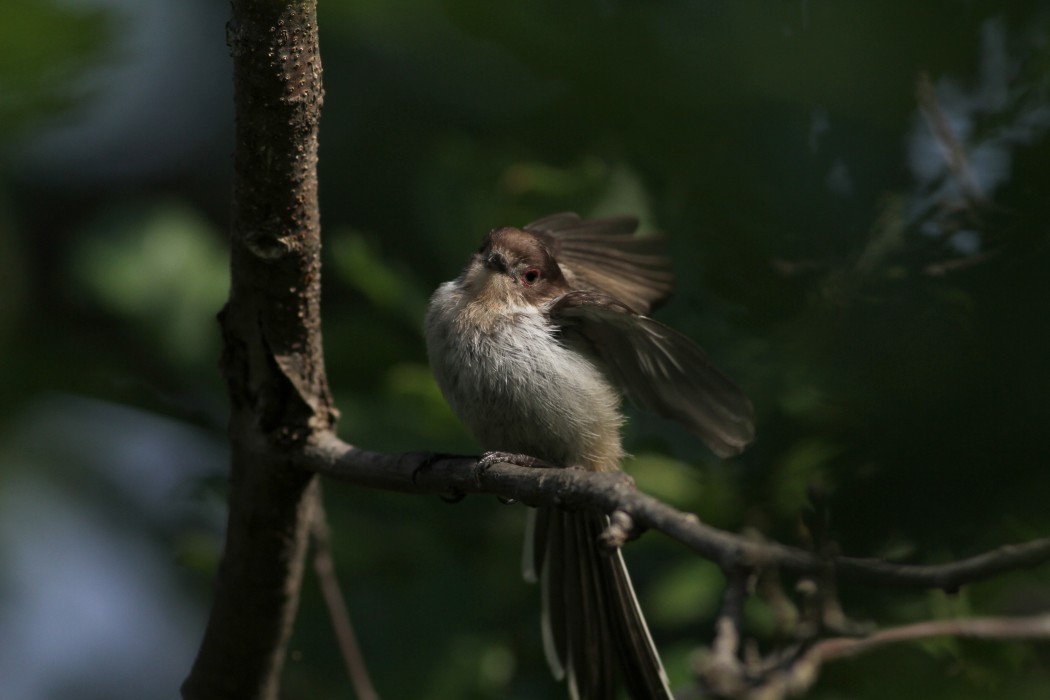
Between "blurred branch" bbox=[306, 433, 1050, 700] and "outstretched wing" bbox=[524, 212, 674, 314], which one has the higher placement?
"outstretched wing" bbox=[524, 212, 674, 314]

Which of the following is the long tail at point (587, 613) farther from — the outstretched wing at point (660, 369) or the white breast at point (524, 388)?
the outstretched wing at point (660, 369)

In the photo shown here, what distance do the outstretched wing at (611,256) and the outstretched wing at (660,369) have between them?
10.4 inches

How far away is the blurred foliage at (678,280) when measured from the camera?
138 centimetres

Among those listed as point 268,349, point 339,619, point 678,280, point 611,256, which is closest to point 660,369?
point 678,280

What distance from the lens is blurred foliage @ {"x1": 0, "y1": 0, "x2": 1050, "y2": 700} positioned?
138cm

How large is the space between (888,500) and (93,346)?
13.3 feet

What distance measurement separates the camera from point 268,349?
2.76 m

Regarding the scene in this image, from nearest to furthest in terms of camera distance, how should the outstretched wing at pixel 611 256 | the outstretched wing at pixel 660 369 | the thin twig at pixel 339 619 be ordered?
the outstretched wing at pixel 660 369 → the thin twig at pixel 339 619 → the outstretched wing at pixel 611 256

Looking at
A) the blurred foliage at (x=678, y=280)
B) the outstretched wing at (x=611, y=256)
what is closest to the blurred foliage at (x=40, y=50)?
the blurred foliage at (x=678, y=280)

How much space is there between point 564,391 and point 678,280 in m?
0.61

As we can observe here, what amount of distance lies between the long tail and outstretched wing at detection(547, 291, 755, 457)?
1.40 feet

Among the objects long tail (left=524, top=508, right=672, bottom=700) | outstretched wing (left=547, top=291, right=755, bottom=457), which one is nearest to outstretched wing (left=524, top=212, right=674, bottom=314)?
outstretched wing (left=547, top=291, right=755, bottom=457)

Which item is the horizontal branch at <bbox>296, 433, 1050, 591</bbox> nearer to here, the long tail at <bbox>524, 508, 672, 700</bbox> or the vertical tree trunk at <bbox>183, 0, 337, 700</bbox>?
the vertical tree trunk at <bbox>183, 0, 337, 700</bbox>

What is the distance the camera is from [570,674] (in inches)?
125
